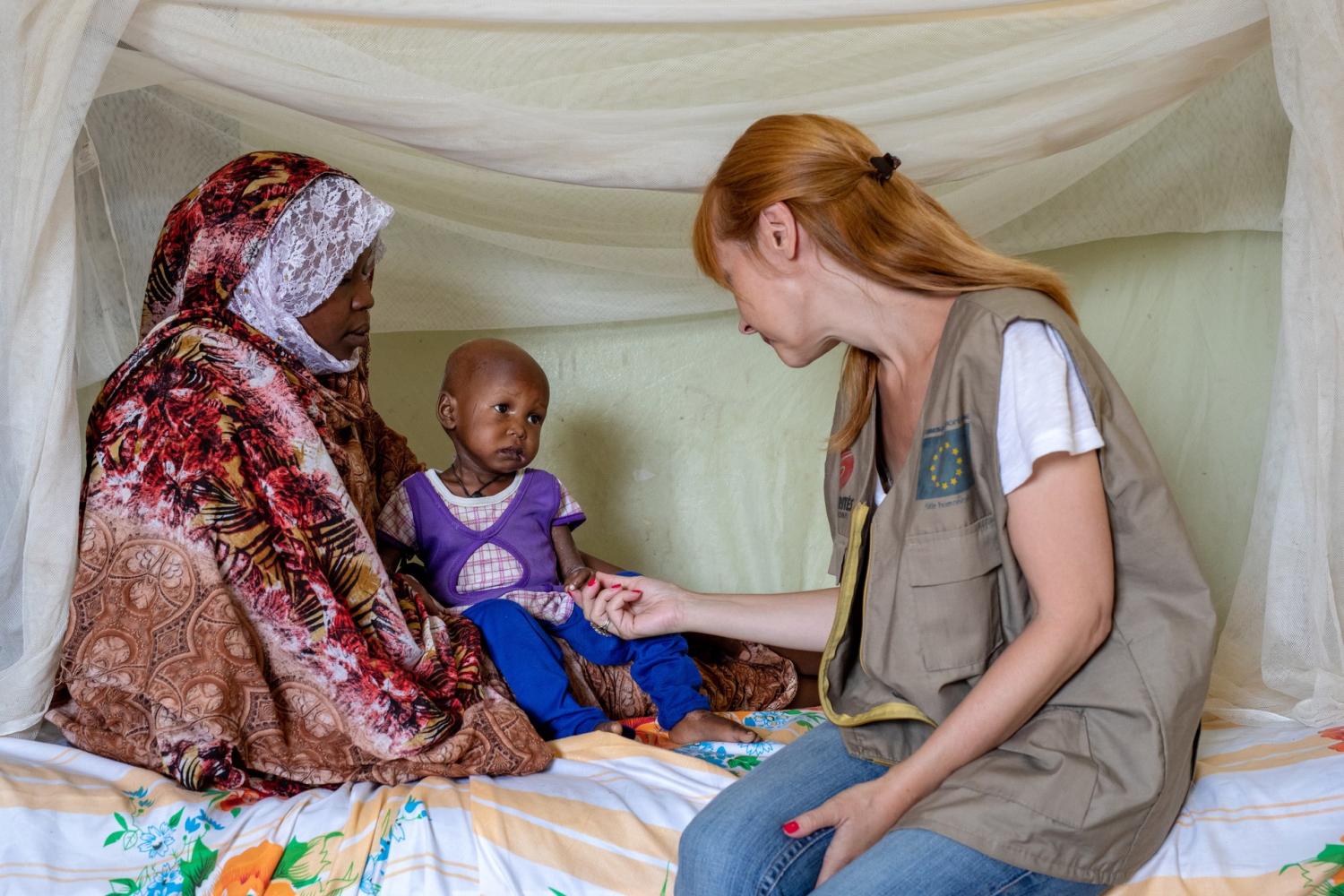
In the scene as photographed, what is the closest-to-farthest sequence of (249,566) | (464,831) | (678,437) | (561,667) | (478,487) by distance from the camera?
(464,831)
(249,566)
(561,667)
(478,487)
(678,437)

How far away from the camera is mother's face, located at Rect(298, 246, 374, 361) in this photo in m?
2.20

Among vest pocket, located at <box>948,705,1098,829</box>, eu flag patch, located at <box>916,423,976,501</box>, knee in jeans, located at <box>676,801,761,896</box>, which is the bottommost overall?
knee in jeans, located at <box>676,801,761,896</box>

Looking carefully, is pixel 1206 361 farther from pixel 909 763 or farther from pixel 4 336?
pixel 4 336

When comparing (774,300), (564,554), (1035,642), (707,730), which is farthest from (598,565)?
(1035,642)

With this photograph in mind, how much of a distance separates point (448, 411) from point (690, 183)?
697 mm

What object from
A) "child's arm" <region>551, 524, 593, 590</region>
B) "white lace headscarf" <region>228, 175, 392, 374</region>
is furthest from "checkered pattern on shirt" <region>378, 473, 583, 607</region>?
"white lace headscarf" <region>228, 175, 392, 374</region>

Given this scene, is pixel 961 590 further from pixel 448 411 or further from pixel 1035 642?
pixel 448 411

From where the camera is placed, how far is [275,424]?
205 centimetres

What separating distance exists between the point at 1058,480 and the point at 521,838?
882mm

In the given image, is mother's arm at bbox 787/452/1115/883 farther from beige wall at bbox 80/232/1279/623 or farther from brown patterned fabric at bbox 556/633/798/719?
beige wall at bbox 80/232/1279/623

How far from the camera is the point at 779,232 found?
5.27ft

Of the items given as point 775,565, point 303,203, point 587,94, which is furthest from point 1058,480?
point 775,565

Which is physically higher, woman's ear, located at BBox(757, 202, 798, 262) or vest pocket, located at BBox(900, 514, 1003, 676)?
woman's ear, located at BBox(757, 202, 798, 262)

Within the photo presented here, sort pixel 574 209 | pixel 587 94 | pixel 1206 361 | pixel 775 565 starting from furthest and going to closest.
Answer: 1. pixel 775 565
2. pixel 1206 361
3. pixel 574 209
4. pixel 587 94
